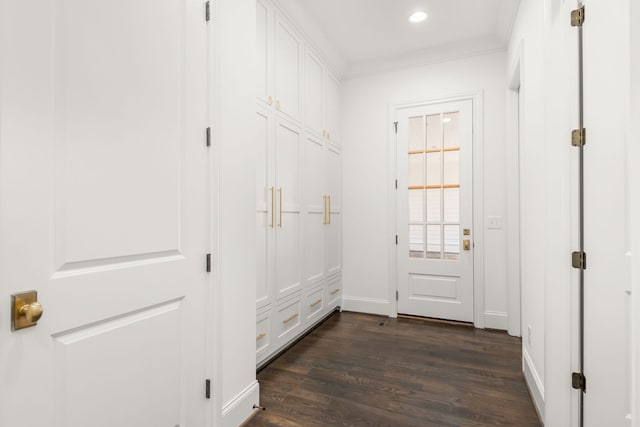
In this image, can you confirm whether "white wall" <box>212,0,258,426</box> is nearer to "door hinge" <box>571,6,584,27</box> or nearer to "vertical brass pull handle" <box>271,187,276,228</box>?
"vertical brass pull handle" <box>271,187,276,228</box>

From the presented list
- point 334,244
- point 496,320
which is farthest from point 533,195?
point 334,244

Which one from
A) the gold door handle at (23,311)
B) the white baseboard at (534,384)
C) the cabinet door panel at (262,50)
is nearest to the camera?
the gold door handle at (23,311)

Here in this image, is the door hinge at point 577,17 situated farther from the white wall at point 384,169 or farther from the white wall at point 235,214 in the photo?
the white wall at point 384,169

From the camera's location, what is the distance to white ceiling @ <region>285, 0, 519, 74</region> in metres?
2.87

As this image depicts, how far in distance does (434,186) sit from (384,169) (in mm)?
577

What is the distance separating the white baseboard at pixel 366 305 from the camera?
12.6 ft

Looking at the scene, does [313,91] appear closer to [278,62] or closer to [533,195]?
[278,62]

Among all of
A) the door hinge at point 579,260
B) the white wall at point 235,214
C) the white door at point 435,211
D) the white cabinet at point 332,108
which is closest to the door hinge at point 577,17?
the door hinge at point 579,260

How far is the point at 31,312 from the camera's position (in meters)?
0.94

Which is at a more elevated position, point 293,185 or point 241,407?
point 293,185

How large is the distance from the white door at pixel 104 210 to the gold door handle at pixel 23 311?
2 cm

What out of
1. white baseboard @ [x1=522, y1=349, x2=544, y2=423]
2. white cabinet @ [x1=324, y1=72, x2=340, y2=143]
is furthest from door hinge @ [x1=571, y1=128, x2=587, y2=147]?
white cabinet @ [x1=324, y1=72, x2=340, y2=143]

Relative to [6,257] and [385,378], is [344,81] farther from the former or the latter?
[6,257]

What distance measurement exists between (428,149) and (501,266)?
140 centimetres
